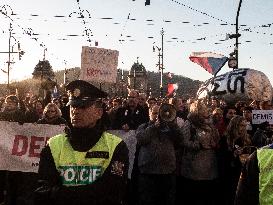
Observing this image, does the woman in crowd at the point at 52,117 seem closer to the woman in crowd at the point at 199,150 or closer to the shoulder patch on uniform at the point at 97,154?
the woman in crowd at the point at 199,150

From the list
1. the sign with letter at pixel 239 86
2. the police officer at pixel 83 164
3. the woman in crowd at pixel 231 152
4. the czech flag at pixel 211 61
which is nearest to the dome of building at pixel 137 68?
the sign with letter at pixel 239 86

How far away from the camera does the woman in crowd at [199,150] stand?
284 inches

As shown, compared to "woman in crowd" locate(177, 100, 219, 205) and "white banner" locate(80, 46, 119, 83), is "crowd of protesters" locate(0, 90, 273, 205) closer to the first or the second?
"woman in crowd" locate(177, 100, 219, 205)

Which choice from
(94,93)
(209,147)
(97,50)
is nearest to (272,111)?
(209,147)

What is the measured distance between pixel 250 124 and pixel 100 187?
24.3ft

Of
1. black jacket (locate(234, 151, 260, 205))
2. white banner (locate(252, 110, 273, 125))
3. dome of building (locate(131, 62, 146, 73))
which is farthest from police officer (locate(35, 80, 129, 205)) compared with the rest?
dome of building (locate(131, 62, 146, 73))

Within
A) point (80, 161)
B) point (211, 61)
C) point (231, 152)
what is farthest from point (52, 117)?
point (211, 61)

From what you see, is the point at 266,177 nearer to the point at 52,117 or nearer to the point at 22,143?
the point at 52,117

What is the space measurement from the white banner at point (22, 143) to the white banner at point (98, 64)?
210cm

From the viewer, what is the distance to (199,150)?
723 centimetres

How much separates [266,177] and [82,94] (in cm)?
142

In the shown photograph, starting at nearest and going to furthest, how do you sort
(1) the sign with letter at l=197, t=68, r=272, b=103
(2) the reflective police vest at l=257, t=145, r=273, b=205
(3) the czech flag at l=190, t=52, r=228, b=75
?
1. (2) the reflective police vest at l=257, t=145, r=273, b=205
2. (3) the czech flag at l=190, t=52, r=228, b=75
3. (1) the sign with letter at l=197, t=68, r=272, b=103

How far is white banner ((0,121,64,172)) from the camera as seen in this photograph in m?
7.88

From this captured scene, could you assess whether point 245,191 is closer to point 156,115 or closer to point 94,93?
point 94,93
